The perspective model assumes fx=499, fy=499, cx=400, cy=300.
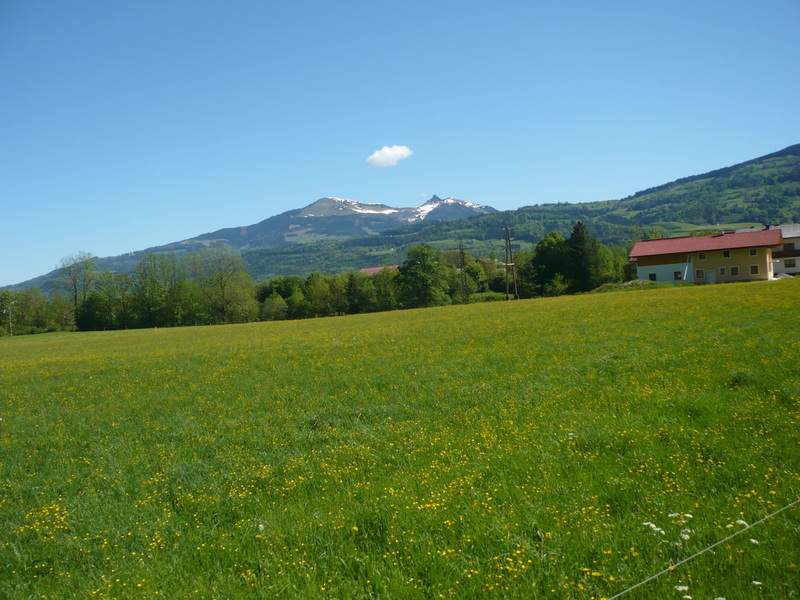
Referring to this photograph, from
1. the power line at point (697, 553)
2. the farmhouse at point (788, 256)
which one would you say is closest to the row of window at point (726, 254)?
the farmhouse at point (788, 256)

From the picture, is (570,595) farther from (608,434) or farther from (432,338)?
(432,338)

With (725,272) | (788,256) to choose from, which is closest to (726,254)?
(725,272)

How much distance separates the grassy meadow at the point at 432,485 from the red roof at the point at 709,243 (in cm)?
7215

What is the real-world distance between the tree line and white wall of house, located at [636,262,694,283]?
12892mm

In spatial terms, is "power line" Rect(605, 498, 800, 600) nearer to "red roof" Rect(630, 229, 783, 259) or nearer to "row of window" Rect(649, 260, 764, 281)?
"row of window" Rect(649, 260, 764, 281)

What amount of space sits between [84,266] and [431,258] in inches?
2970

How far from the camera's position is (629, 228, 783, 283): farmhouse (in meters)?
77.1

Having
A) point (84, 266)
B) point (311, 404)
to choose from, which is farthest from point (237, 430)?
point (84, 266)

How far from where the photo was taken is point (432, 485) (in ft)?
26.6

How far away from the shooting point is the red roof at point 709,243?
76.9m

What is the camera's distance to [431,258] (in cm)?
10538

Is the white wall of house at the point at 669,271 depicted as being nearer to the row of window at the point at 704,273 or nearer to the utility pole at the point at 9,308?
the row of window at the point at 704,273

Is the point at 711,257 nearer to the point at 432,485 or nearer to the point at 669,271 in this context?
the point at 669,271

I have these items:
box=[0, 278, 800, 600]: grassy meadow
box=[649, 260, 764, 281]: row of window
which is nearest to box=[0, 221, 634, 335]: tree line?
box=[649, 260, 764, 281]: row of window
